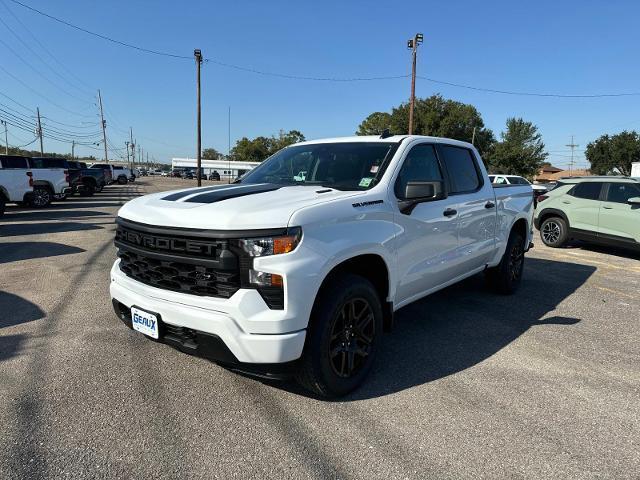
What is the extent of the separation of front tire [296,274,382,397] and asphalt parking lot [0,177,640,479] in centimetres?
18

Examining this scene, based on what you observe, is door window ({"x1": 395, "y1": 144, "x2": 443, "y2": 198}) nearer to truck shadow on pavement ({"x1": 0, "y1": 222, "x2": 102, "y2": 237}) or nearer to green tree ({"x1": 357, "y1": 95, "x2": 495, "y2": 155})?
truck shadow on pavement ({"x1": 0, "y1": 222, "x2": 102, "y2": 237})

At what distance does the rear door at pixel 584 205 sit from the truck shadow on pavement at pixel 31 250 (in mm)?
10302

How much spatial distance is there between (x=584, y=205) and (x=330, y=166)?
8176mm

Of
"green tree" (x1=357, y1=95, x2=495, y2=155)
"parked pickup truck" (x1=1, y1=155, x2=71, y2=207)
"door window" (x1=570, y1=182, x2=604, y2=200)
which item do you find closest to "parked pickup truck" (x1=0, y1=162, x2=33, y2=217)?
"parked pickup truck" (x1=1, y1=155, x2=71, y2=207)

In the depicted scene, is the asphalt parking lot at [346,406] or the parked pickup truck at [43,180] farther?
the parked pickup truck at [43,180]

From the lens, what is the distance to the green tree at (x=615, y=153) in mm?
60031

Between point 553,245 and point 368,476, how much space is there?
9898 millimetres

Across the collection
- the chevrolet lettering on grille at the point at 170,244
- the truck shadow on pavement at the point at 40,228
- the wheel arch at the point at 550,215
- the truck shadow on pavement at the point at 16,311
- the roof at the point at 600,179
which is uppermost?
the roof at the point at 600,179

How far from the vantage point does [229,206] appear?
288cm

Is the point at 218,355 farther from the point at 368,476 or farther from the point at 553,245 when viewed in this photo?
the point at 553,245

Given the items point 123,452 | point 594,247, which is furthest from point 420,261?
point 594,247

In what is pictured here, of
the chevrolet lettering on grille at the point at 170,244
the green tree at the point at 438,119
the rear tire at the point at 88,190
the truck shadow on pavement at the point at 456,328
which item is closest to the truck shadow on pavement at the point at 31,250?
the chevrolet lettering on grille at the point at 170,244

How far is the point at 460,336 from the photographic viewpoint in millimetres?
4477

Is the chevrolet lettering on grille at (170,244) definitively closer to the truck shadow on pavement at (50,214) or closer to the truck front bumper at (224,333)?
the truck front bumper at (224,333)
